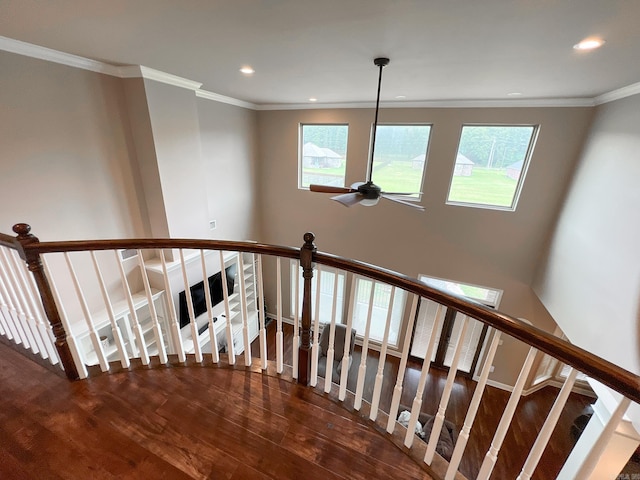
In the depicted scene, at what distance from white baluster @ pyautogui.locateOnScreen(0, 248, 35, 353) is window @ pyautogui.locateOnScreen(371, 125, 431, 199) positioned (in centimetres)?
504

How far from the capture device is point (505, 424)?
1010 mm

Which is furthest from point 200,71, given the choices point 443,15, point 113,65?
point 443,15

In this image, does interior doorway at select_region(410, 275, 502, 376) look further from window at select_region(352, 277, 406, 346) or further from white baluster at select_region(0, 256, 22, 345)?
white baluster at select_region(0, 256, 22, 345)

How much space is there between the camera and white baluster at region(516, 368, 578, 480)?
84 centimetres

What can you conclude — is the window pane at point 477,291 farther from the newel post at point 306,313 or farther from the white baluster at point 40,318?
the white baluster at point 40,318

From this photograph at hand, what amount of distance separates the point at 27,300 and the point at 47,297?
0.88 ft

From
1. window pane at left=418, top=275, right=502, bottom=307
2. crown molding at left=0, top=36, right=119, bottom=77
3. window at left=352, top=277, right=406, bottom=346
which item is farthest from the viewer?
window at left=352, top=277, right=406, bottom=346

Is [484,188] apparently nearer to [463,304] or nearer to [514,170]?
[514,170]

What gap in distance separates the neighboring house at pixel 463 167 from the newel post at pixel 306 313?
168 inches

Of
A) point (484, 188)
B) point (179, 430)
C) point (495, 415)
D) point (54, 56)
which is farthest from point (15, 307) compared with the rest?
point (495, 415)

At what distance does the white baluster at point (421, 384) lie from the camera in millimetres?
1203

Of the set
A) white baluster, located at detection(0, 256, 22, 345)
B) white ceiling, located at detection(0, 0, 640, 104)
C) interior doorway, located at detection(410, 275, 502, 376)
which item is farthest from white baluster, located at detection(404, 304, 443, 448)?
interior doorway, located at detection(410, 275, 502, 376)

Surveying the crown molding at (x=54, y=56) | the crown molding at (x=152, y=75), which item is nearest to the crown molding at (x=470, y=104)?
the crown molding at (x=152, y=75)

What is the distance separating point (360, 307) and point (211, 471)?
487cm
